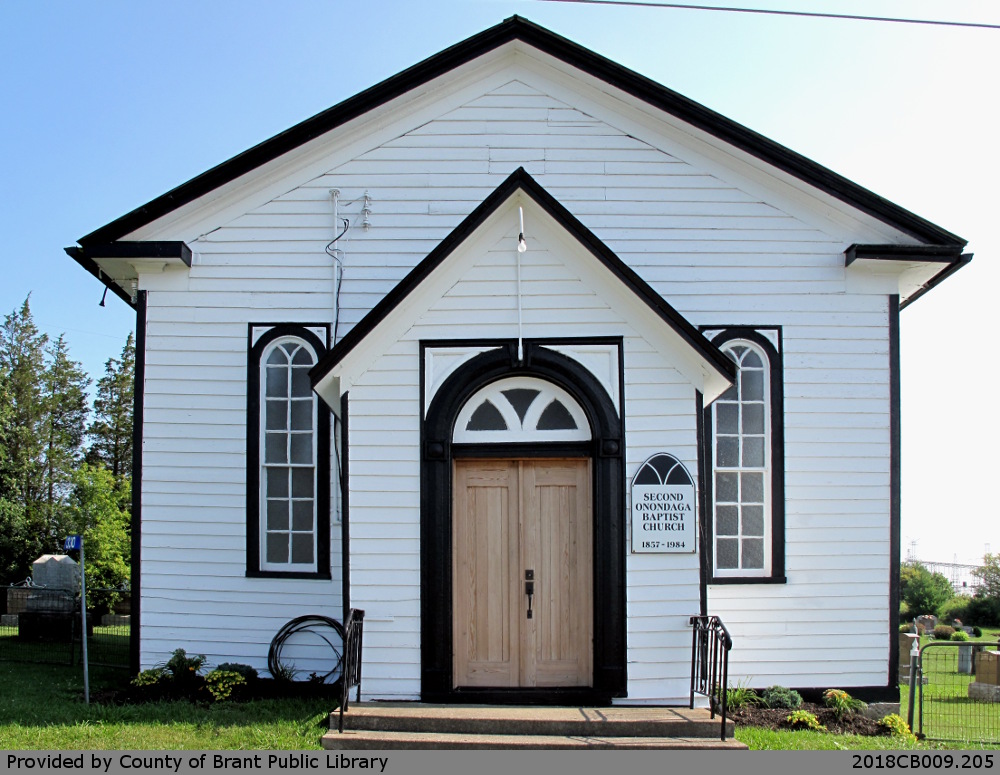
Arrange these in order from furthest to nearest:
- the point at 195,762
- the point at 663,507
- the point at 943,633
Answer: the point at 943,633
the point at 663,507
the point at 195,762

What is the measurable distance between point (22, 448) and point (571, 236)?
37.9 meters

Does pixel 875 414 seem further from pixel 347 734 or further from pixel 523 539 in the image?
pixel 347 734

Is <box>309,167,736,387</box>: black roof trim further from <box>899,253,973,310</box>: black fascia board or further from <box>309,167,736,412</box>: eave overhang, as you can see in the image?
<box>899,253,973,310</box>: black fascia board

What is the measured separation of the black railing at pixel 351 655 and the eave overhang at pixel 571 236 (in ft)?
7.90

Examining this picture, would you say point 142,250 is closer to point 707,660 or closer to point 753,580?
point 707,660

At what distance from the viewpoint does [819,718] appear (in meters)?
9.33

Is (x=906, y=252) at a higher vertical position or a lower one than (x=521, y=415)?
higher

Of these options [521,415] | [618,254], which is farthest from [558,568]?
[618,254]

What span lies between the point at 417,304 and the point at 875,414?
567 cm

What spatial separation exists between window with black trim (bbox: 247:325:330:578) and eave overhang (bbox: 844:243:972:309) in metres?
6.53

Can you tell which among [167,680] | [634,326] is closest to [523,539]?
[634,326]

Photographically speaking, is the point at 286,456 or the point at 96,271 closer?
the point at 286,456

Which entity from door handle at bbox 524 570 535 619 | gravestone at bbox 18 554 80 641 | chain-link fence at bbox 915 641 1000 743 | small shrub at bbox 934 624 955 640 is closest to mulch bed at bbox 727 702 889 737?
chain-link fence at bbox 915 641 1000 743

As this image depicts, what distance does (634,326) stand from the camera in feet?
29.1
